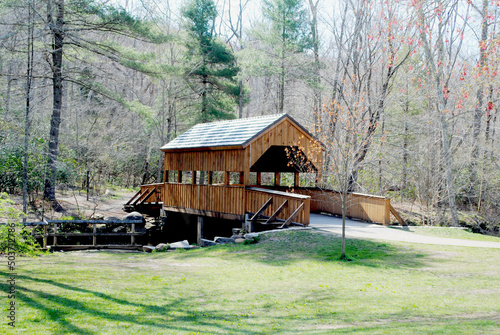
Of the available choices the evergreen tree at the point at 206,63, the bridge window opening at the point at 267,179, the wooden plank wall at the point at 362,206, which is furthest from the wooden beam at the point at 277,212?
the evergreen tree at the point at 206,63

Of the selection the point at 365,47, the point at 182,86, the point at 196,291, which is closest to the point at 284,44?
the point at 365,47

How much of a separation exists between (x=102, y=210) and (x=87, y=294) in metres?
13.7

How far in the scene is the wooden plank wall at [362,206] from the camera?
45.3 ft

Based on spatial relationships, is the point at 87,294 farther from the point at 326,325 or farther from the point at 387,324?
the point at 387,324

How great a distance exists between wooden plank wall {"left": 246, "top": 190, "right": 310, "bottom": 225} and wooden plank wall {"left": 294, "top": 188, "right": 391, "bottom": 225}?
→ 1.11m

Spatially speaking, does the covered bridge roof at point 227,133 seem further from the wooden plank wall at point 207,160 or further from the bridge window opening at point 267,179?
the bridge window opening at point 267,179

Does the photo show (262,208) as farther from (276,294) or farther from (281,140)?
(276,294)

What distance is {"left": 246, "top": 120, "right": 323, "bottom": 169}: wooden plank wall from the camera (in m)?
13.9

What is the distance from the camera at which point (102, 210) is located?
18.7 meters

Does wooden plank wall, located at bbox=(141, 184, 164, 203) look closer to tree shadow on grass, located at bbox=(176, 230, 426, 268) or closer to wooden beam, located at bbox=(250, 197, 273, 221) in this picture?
wooden beam, located at bbox=(250, 197, 273, 221)

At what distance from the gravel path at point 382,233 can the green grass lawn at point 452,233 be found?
548 mm

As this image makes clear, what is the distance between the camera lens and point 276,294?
6.52 meters

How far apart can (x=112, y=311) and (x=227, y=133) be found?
10613mm

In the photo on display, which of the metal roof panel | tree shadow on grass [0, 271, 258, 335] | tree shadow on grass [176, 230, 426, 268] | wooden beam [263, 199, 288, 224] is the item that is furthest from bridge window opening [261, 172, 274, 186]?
tree shadow on grass [0, 271, 258, 335]
